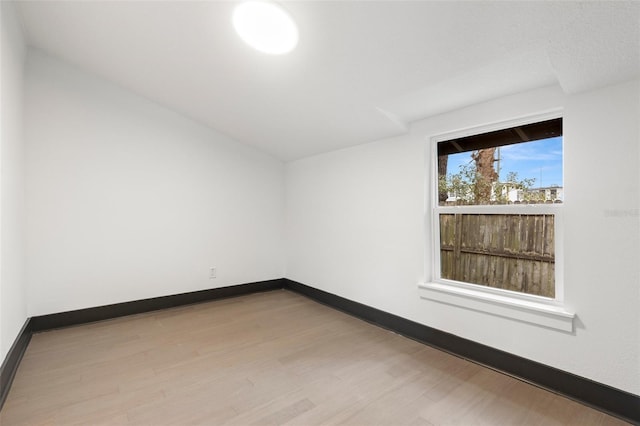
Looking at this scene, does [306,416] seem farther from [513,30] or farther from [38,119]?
[38,119]

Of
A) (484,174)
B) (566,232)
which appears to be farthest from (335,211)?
(566,232)

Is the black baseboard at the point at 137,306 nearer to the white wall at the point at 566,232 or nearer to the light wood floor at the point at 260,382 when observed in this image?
the light wood floor at the point at 260,382

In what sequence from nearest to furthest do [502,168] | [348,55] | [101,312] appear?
[348,55]
[502,168]
[101,312]

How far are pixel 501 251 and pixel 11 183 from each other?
3724mm

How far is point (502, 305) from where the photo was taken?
7.02ft

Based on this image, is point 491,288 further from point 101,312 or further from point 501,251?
point 101,312

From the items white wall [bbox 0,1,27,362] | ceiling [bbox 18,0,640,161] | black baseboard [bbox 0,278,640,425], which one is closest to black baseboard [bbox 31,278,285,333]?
black baseboard [bbox 0,278,640,425]

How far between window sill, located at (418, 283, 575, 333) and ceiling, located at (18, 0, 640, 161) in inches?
54.7

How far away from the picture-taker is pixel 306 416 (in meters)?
1.70

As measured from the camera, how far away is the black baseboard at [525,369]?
168cm

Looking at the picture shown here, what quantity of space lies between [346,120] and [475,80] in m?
1.15

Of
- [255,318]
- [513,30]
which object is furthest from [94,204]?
[513,30]

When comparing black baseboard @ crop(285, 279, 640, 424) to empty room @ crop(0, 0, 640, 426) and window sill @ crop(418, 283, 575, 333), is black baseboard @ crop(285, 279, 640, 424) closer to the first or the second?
empty room @ crop(0, 0, 640, 426)

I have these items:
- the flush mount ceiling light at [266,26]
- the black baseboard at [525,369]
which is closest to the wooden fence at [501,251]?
the black baseboard at [525,369]
